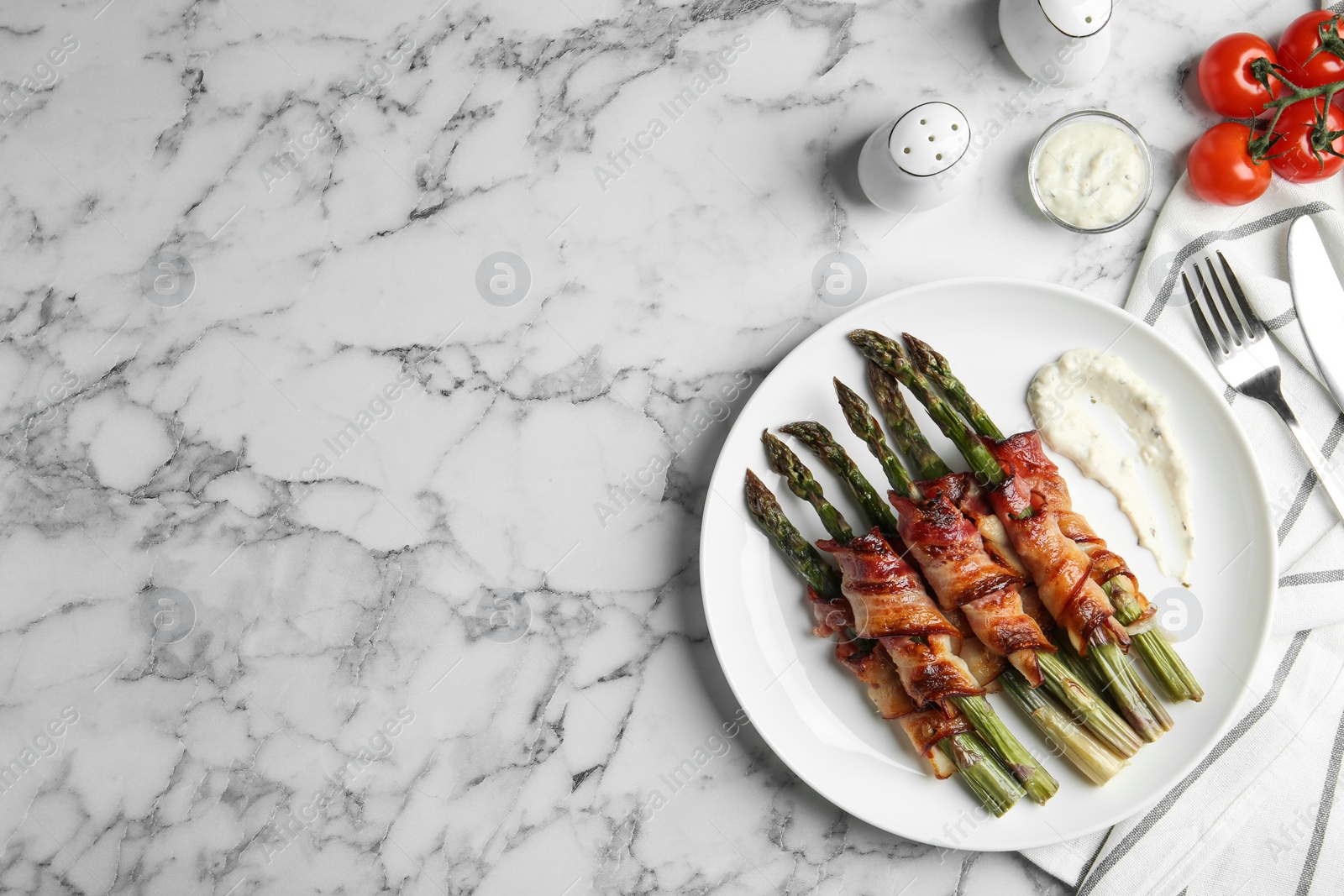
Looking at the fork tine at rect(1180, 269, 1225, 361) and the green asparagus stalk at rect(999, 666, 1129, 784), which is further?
the fork tine at rect(1180, 269, 1225, 361)

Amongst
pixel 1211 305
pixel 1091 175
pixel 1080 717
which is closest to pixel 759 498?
pixel 1080 717

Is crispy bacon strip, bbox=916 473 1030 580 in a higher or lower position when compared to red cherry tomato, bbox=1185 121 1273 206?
lower

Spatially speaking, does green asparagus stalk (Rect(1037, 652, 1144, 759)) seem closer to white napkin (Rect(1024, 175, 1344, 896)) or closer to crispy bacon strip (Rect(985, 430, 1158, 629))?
crispy bacon strip (Rect(985, 430, 1158, 629))

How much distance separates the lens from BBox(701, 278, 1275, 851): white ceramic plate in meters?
2.37

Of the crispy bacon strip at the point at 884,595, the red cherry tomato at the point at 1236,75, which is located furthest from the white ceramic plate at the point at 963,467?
the red cherry tomato at the point at 1236,75

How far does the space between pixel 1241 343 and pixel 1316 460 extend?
406mm

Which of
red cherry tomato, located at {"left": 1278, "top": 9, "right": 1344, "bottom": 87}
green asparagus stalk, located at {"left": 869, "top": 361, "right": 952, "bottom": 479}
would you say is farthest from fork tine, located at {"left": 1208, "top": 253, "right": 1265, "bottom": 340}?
green asparagus stalk, located at {"left": 869, "top": 361, "right": 952, "bottom": 479}

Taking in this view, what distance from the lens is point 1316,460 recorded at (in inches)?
99.1

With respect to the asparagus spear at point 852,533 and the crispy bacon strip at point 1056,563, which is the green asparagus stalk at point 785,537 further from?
the crispy bacon strip at point 1056,563

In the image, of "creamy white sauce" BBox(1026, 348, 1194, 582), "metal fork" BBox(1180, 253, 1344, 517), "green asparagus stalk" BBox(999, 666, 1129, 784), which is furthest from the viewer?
"metal fork" BBox(1180, 253, 1344, 517)

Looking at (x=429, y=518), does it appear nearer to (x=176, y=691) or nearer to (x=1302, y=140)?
(x=176, y=691)

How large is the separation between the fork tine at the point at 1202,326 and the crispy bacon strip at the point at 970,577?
98 cm

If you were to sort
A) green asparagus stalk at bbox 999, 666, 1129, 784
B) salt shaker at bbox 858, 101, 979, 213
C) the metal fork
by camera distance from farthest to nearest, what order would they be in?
the metal fork → green asparagus stalk at bbox 999, 666, 1129, 784 → salt shaker at bbox 858, 101, 979, 213

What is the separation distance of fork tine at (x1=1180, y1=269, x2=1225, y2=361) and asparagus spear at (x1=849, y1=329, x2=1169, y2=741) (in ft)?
2.68
